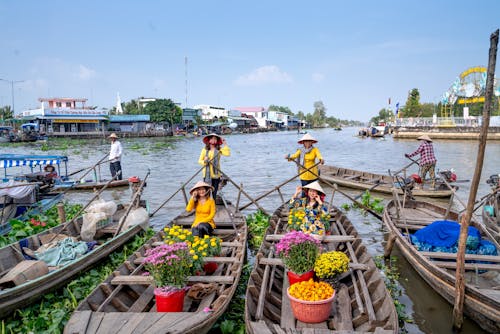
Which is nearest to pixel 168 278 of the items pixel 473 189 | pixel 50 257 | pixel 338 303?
pixel 338 303

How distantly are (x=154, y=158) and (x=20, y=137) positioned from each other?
22.0 metres

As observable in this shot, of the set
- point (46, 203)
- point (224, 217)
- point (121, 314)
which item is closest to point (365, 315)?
point (121, 314)

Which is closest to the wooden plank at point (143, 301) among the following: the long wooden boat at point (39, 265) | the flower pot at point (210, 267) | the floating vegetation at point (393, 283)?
the flower pot at point (210, 267)

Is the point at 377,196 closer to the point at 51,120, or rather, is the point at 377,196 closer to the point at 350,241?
the point at 350,241

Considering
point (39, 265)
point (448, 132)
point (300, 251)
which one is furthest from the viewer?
point (448, 132)

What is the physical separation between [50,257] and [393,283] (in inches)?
233

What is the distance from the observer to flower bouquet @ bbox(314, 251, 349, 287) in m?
4.42

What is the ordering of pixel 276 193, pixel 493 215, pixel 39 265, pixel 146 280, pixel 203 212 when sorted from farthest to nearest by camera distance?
pixel 276 193, pixel 493 215, pixel 203 212, pixel 39 265, pixel 146 280

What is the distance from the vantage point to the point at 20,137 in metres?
41.6

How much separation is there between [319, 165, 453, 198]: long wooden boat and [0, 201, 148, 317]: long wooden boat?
26.8 ft

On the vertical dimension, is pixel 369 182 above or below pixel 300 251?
below

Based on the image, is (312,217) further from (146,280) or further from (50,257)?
(50,257)

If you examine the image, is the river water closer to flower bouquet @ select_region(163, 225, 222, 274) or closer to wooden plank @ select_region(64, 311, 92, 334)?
flower bouquet @ select_region(163, 225, 222, 274)

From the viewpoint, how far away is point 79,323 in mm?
3754
